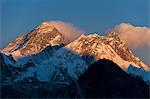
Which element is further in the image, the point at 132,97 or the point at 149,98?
the point at 132,97

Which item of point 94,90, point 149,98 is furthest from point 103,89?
point 149,98

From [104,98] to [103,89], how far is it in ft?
Result: 29.2

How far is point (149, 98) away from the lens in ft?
580

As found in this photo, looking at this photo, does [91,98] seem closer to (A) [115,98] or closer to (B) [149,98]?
(A) [115,98]

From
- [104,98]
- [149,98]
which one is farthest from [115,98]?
[149,98]

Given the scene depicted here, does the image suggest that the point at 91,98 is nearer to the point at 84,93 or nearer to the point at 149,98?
the point at 84,93

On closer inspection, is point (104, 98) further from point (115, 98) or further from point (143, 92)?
point (143, 92)

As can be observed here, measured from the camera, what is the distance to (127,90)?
19962 centimetres

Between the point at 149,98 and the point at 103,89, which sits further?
the point at 103,89

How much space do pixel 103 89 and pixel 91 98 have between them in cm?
831

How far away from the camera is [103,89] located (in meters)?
198

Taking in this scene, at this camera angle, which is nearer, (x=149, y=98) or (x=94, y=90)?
(x=149, y=98)

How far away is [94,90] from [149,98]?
83.8 feet

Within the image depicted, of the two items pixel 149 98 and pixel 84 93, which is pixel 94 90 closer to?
pixel 84 93
